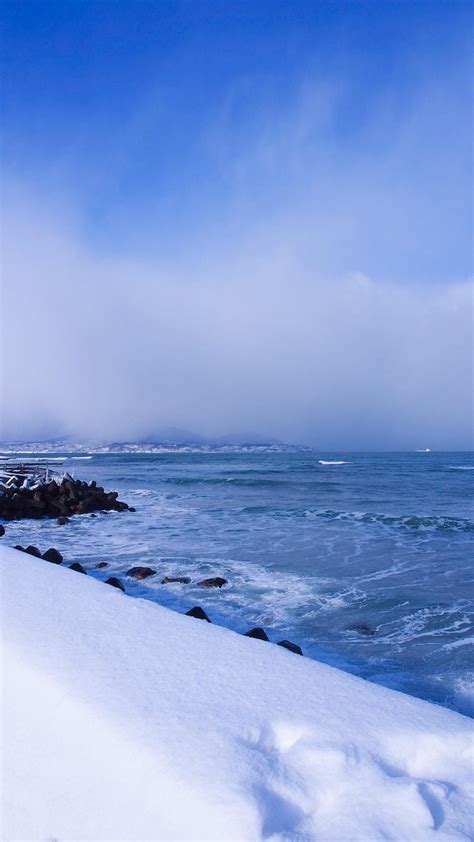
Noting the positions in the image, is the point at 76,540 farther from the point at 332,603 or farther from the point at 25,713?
the point at 25,713

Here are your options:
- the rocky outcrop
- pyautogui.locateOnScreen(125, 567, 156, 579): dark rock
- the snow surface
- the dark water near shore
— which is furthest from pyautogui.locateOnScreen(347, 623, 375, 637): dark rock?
the rocky outcrop

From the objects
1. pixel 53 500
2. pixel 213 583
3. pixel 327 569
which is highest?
pixel 53 500

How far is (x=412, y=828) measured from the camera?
5.16 feet

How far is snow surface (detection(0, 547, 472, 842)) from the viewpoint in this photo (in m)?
1.61

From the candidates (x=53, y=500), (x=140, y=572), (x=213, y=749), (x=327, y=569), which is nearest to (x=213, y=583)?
(x=140, y=572)

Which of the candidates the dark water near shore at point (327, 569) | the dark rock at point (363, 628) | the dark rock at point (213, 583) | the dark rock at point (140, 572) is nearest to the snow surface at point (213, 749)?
the dark water near shore at point (327, 569)

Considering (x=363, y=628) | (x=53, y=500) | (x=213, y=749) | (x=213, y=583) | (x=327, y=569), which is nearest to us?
(x=213, y=749)

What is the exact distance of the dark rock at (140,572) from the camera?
7045 millimetres

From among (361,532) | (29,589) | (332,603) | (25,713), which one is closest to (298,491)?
(361,532)

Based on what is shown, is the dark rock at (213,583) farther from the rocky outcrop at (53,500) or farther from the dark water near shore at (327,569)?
the rocky outcrop at (53,500)

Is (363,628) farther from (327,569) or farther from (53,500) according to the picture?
(53,500)

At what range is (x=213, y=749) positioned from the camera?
1.86 meters

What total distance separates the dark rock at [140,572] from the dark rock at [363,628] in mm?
3137

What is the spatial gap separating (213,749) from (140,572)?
5.51 m
